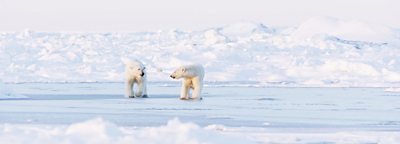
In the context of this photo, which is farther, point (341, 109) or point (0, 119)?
point (341, 109)

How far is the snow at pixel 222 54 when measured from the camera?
62.4 metres

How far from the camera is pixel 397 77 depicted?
58.5 m

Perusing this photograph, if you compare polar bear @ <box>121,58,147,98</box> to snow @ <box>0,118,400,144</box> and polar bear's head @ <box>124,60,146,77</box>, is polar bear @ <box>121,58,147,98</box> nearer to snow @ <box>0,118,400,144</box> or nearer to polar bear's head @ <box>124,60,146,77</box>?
polar bear's head @ <box>124,60,146,77</box>

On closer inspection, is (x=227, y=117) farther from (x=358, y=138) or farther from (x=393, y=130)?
(x=358, y=138)

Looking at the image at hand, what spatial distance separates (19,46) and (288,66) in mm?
20549

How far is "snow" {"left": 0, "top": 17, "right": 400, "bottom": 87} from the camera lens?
205 ft

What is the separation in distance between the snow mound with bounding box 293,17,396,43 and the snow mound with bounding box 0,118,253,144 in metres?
70.8

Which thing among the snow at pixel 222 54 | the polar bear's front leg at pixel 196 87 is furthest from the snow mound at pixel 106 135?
the snow at pixel 222 54

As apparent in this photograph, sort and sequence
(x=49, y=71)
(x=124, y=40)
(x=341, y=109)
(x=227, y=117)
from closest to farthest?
(x=227, y=117), (x=341, y=109), (x=49, y=71), (x=124, y=40)

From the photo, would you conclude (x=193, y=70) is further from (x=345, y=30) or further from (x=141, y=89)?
(x=345, y=30)

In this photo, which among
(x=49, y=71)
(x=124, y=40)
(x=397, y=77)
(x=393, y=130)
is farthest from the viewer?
(x=124, y=40)

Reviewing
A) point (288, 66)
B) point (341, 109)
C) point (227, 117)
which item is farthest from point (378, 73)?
point (227, 117)

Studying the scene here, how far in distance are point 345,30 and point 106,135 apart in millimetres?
76825

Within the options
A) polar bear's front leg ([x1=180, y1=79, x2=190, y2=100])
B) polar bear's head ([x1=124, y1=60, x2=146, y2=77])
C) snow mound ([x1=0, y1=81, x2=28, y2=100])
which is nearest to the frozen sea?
polar bear's front leg ([x1=180, y1=79, x2=190, y2=100])
